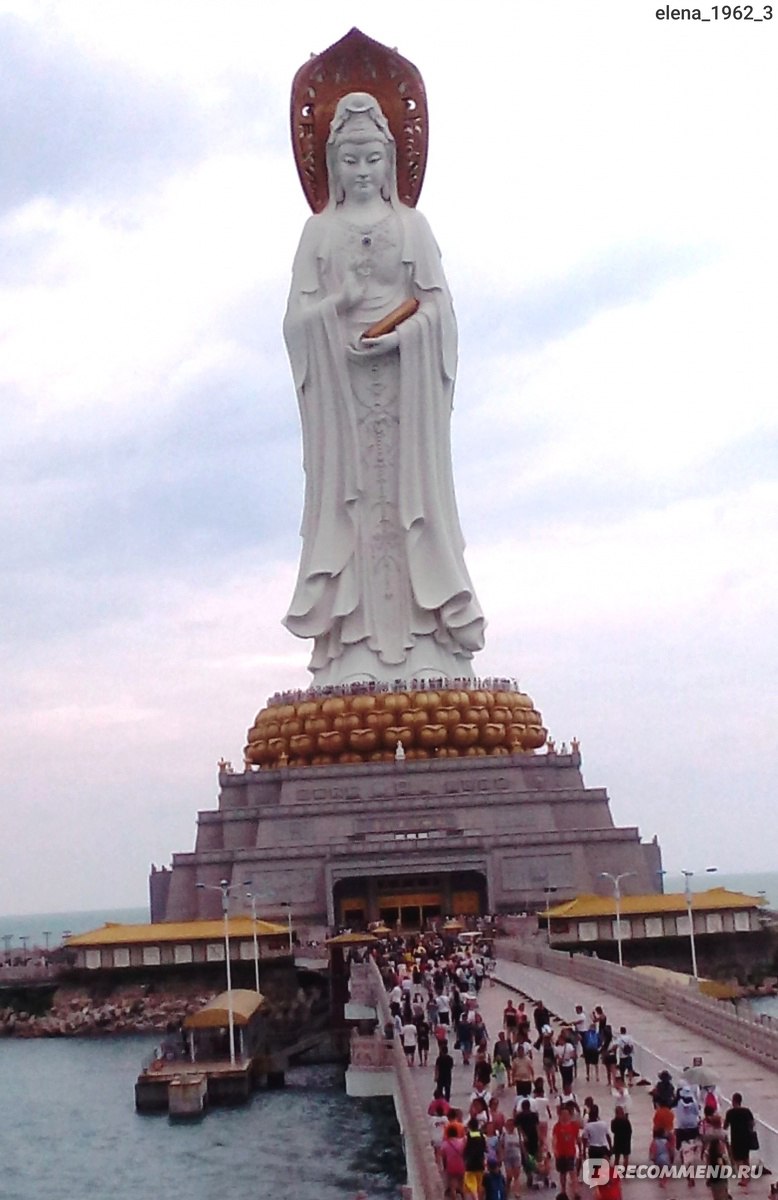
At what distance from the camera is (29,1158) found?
2403 centimetres

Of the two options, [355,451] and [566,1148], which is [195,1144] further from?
[355,451]

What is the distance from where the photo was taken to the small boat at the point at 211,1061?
25.5 m

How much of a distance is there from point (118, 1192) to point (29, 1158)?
10.8 feet

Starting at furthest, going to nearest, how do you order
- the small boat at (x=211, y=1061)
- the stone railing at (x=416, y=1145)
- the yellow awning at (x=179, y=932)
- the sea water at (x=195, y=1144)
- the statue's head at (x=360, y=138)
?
the statue's head at (x=360, y=138)
the yellow awning at (x=179, y=932)
the small boat at (x=211, y=1061)
the sea water at (x=195, y=1144)
the stone railing at (x=416, y=1145)

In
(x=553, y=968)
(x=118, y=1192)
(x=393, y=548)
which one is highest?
(x=393, y=548)

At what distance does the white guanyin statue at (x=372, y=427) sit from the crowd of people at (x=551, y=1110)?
19212 mm

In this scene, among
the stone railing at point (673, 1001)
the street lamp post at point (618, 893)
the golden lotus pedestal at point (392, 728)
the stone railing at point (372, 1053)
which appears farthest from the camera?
the golden lotus pedestal at point (392, 728)

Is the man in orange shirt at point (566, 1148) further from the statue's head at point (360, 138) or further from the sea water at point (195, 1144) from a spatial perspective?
the statue's head at point (360, 138)

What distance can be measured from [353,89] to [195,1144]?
25711 millimetres

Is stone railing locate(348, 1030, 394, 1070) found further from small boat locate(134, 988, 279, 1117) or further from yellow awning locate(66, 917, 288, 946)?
yellow awning locate(66, 917, 288, 946)

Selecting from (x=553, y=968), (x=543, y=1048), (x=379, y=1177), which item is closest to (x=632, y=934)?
(x=553, y=968)

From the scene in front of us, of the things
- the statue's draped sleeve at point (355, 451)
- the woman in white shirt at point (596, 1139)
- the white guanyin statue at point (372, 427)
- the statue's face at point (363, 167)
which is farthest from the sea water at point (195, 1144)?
the statue's face at point (363, 167)

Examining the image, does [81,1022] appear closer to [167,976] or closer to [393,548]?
[167,976]

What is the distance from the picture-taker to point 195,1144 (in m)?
23.3
